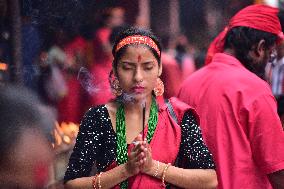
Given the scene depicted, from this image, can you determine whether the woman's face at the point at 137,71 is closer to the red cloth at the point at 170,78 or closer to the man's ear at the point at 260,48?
the man's ear at the point at 260,48

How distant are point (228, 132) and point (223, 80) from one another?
309mm

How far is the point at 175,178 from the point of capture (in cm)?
275

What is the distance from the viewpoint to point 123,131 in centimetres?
284

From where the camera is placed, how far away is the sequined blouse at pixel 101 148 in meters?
2.82

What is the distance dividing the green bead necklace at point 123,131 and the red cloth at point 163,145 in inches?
0.8

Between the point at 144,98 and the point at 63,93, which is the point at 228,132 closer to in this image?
the point at 144,98

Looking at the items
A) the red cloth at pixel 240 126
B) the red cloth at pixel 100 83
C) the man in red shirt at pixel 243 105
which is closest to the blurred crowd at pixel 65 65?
the red cloth at pixel 100 83

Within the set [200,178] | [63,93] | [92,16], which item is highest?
[92,16]

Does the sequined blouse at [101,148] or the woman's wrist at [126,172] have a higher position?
the sequined blouse at [101,148]

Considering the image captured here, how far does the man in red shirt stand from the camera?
3.31 m

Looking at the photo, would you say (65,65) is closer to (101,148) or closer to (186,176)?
(101,148)

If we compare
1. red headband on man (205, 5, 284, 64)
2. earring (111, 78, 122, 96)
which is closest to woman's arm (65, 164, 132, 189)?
earring (111, 78, 122, 96)

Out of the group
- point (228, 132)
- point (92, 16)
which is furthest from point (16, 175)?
point (92, 16)

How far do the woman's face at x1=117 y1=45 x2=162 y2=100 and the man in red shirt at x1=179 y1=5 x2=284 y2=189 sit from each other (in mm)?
719
